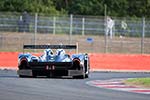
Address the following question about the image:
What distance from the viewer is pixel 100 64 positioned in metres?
34.0

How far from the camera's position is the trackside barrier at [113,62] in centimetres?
3281

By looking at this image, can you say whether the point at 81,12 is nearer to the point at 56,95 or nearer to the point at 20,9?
the point at 20,9

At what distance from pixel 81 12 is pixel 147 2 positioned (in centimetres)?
886

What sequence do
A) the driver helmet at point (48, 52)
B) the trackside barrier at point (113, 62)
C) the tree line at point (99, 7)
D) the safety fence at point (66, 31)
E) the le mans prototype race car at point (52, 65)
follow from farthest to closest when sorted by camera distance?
the tree line at point (99, 7) → the safety fence at point (66, 31) → the trackside barrier at point (113, 62) → the driver helmet at point (48, 52) → the le mans prototype race car at point (52, 65)

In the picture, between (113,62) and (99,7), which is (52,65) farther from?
(99,7)

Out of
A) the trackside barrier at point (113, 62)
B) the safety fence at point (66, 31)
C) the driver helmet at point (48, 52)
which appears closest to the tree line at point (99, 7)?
the safety fence at point (66, 31)

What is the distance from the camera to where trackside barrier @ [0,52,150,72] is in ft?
108

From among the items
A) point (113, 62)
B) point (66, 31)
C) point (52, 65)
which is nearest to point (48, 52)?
point (52, 65)

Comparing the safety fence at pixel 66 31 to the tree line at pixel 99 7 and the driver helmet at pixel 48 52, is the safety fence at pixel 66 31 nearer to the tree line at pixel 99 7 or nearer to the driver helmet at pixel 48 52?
the driver helmet at pixel 48 52

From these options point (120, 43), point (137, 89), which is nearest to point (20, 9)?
point (120, 43)

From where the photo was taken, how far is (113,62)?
1378 inches

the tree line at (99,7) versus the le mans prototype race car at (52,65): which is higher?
the tree line at (99,7)

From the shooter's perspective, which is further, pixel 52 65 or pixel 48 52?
pixel 48 52

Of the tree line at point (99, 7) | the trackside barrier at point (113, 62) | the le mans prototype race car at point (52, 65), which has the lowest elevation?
the trackside barrier at point (113, 62)
